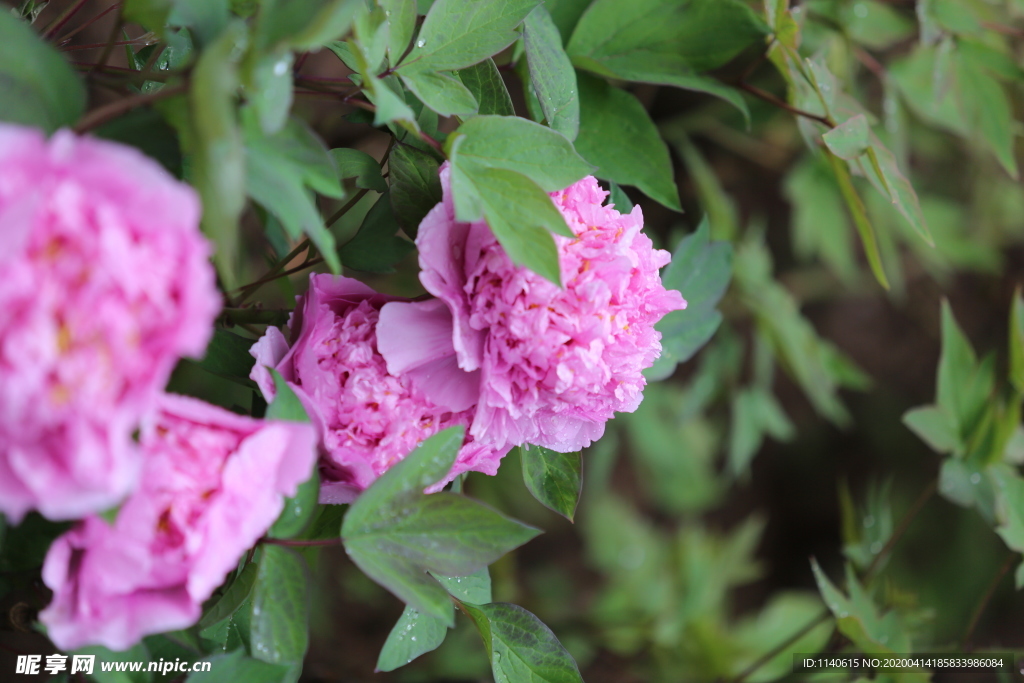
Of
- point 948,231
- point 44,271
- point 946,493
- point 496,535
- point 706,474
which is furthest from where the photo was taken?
point 706,474

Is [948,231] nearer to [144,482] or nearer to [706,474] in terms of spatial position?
[706,474]

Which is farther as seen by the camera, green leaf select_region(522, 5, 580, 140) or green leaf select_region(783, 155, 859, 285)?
green leaf select_region(783, 155, 859, 285)

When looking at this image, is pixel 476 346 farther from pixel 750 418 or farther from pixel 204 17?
pixel 750 418

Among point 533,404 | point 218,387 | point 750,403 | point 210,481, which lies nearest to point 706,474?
point 750,403

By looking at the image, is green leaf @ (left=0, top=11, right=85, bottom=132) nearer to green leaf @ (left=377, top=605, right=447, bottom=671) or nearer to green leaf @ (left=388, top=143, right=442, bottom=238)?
green leaf @ (left=388, top=143, right=442, bottom=238)

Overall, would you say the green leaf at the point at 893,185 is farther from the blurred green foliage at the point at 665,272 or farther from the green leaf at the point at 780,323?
the green leaf at the point at 780,323

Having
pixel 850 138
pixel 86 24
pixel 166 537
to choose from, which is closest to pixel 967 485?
pixel 850 138

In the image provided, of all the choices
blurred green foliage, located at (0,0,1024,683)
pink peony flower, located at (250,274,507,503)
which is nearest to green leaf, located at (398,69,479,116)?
blurred green foliage, located at (0,0,1024,683)
